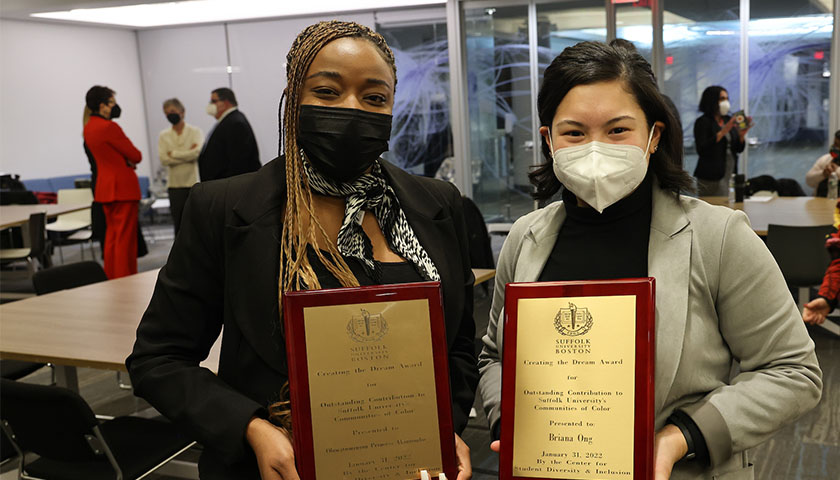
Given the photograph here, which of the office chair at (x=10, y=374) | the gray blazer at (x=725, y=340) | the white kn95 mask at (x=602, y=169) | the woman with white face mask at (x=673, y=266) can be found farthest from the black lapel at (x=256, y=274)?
the office chair at (x=10, y=374)

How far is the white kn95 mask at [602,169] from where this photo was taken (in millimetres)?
1254

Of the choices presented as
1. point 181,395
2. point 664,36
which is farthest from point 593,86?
point 664,36

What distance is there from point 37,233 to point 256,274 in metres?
6.31

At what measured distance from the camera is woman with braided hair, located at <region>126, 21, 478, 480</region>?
4.04 ft

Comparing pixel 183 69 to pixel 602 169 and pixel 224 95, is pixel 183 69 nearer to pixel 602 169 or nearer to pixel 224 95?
pixel 224 95

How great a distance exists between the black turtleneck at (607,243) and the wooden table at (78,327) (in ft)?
4.81

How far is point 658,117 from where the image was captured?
1.32 m

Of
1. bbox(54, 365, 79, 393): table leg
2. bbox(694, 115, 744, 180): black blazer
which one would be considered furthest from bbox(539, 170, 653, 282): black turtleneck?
bbox(694, 115, 744, 180): black blazer

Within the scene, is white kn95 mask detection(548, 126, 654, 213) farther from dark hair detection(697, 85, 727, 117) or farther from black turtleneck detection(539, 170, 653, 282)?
dark hair detection(697, 85, 727, 117)

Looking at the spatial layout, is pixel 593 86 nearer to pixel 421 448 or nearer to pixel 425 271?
pixel 425 271

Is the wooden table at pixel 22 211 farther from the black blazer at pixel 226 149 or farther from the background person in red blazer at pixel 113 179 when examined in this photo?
the black blazer at pixel 226 149

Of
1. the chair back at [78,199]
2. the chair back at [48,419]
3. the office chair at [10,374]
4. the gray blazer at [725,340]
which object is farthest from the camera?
the chair back at [78,199]

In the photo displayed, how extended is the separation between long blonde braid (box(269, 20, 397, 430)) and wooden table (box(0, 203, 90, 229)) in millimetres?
6169

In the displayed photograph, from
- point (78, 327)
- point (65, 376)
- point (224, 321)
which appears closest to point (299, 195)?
point (224, 321)
